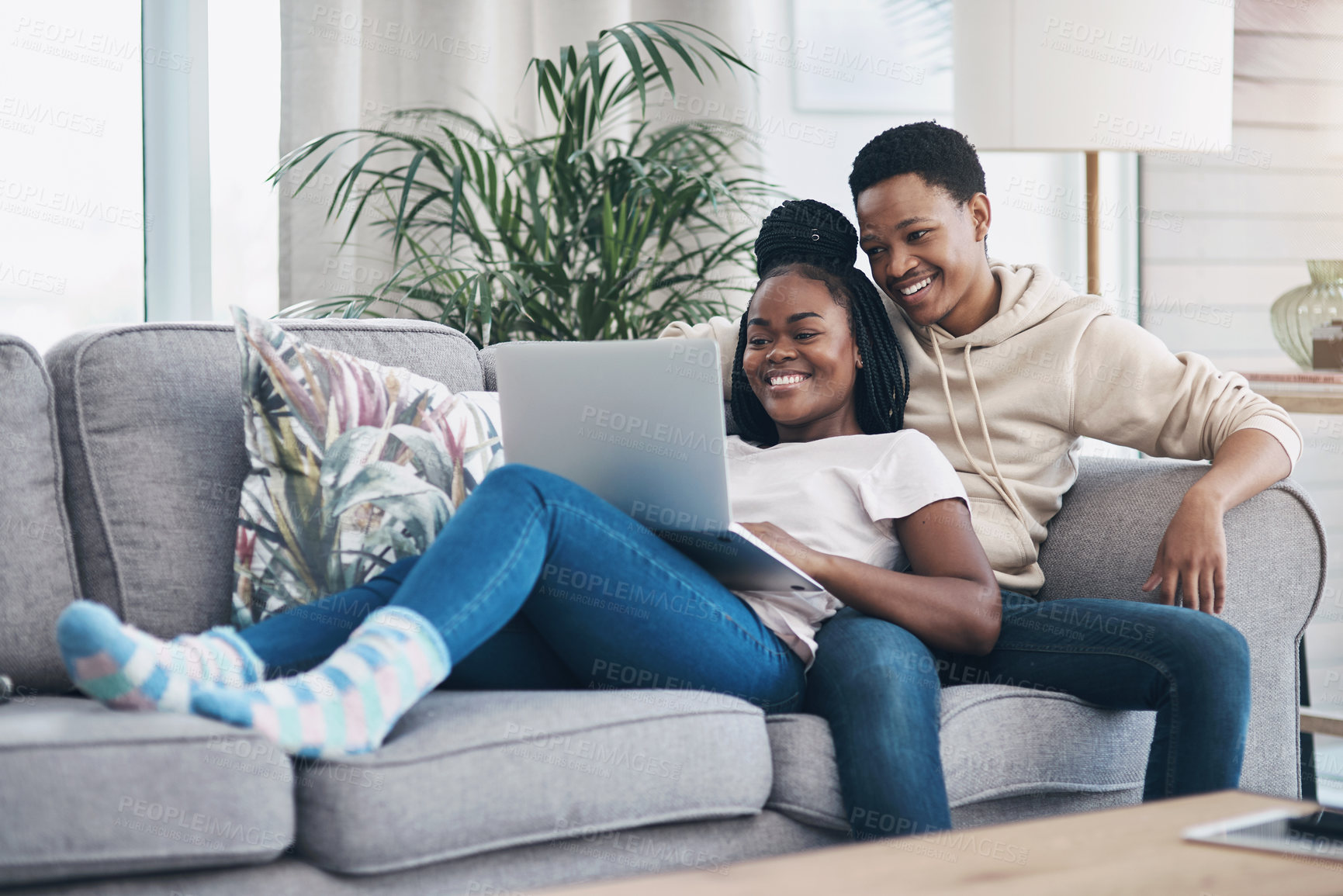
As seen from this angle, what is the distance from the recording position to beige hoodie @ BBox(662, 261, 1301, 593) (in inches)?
65.7

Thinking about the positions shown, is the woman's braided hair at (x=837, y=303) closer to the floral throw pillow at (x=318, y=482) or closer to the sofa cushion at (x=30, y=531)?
the floral throw pillow at (x=318, y=482)

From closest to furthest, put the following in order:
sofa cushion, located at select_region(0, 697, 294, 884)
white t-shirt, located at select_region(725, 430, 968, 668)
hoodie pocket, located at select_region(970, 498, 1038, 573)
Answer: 1. sofa cushion, located at select_region(0, 697, 294, 884)
2. white t-shirt, located at select_region(725, 430, 968, 668)
3. hoodie pocket, located at select_region(970, 498, 1038, 573)

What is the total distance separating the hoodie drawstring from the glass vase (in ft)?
3.32

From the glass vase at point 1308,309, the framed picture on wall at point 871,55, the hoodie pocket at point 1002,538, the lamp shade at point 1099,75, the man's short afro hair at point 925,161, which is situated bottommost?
the hoodie pocket at point 1002,538

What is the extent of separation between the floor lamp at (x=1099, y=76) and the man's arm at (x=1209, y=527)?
87cm

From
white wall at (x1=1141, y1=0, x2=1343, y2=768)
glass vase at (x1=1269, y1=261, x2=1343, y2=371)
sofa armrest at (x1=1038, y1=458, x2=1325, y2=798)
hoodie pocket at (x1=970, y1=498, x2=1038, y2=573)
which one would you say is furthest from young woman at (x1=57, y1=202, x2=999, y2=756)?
white wall at (x1=1141, y1=0, x2=1343, y2=768)

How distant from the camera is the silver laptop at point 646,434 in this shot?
1281 millimetres

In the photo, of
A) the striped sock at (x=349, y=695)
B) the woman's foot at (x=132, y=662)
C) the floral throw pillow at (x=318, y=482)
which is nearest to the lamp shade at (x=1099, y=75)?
the floral throw pillow at (x=318, y=482)

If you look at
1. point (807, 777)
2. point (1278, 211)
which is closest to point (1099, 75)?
point (1278, 211)

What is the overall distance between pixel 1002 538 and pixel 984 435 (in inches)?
6.5

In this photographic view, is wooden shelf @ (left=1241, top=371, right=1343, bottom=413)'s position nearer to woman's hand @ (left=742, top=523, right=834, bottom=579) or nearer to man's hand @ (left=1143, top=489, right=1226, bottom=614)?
man's hand @ (left=1143, top=489, right=1226, bottom=614)

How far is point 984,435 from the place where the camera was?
1748 mm

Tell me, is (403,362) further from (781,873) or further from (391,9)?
(391,9)

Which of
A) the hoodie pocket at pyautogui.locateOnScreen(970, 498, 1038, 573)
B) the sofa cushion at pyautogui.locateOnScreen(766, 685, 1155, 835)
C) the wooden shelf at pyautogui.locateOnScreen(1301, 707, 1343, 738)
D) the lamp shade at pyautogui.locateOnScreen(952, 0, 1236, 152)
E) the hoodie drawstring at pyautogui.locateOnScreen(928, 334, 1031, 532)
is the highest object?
the lamp shade at pyautogui.locateOnScreen(952, 0, 1236, 152)
